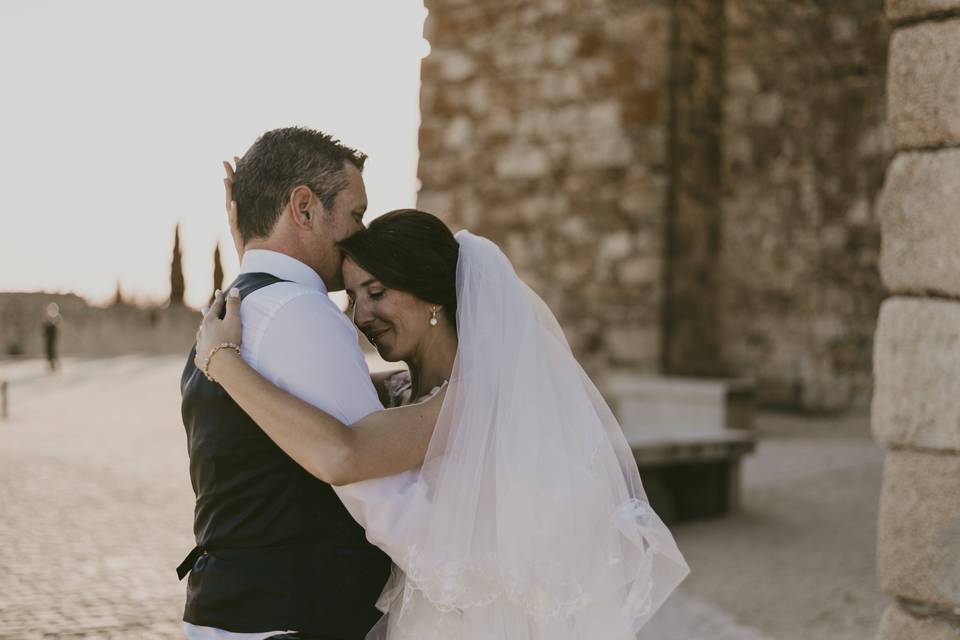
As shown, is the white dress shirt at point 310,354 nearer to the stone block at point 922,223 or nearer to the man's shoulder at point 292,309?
the man's shoulder at point 292,309

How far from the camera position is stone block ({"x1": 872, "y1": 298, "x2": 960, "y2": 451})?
8.68 ft

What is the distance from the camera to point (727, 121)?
1176 cm

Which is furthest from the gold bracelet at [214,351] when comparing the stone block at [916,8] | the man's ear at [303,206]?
the stone block at [916,8]

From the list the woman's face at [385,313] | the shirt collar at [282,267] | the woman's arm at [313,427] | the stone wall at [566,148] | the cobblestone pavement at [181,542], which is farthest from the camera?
the stone wall at [566,148]

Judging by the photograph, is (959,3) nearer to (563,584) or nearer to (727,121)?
(563,584)

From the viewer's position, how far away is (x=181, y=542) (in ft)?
19.4

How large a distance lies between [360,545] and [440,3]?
7.44 metres

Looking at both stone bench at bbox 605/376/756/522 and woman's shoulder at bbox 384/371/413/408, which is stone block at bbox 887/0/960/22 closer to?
woman's shoulder at bbox 384/371/413/408

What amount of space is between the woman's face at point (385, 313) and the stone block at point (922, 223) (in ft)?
4.91

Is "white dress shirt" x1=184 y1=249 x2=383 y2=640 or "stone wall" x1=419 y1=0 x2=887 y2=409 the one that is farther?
"stone wall" x1=419 y1=0 x2=887 y2=409

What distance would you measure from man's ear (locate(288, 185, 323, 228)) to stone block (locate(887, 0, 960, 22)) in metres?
1.87

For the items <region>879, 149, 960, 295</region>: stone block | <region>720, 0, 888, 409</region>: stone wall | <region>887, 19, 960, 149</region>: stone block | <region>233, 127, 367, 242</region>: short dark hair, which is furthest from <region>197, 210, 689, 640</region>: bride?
<region>720, 0, 888, 409</region>: stone wall

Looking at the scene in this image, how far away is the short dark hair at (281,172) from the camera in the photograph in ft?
6.08

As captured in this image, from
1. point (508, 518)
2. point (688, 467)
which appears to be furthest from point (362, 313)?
point (688, 467)
